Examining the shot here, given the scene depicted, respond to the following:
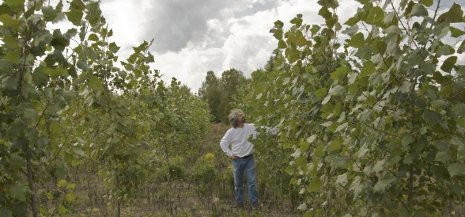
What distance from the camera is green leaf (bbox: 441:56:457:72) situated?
2148 mm

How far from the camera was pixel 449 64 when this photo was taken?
7.09ft

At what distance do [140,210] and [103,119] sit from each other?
2840 mm

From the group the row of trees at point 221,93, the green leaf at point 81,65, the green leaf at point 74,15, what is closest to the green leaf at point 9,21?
the green leaf at point 74,15

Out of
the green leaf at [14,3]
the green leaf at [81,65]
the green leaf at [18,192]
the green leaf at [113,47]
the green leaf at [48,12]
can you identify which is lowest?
the green leaf at [18,192]

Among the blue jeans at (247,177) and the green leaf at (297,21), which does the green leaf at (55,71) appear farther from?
the blue jeans at (247,177)

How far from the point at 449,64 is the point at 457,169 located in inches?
19.7

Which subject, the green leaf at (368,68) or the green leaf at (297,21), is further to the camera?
the green leaf at (297,21)

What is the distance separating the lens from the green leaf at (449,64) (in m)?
2.15

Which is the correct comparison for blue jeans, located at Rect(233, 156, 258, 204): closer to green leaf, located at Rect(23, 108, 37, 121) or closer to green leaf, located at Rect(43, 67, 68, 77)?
green leaf, located at Rect(43, 67, 68, 77)

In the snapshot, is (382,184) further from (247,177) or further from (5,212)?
(247,177)

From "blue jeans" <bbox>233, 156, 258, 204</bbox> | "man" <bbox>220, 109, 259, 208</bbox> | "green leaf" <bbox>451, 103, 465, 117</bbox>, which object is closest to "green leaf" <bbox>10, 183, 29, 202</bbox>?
Answer: "green leaf" <bbox>451, 103, 465, 117</bbox>

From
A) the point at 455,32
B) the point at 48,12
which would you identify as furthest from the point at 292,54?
the point at 48,12

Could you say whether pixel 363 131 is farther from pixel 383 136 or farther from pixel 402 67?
pixel 402 67

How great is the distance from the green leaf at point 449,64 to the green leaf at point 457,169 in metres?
0.46
